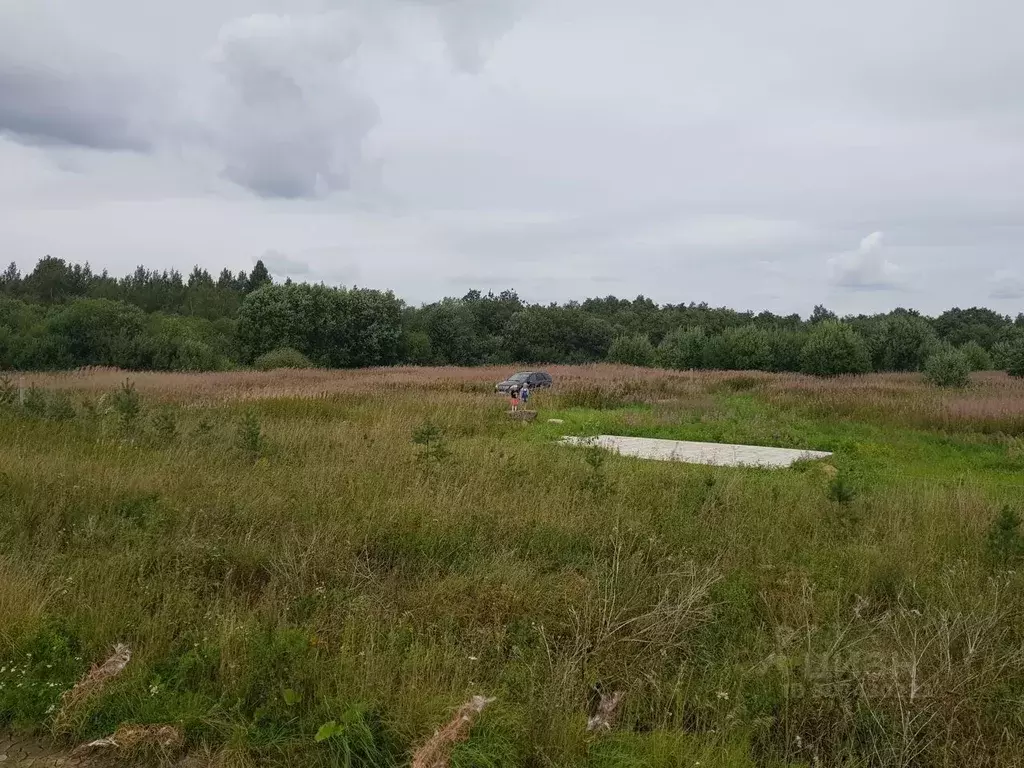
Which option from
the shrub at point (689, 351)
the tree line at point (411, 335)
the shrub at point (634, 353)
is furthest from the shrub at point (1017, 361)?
the shrub at point (634, 353)

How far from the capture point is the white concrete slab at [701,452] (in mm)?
10516

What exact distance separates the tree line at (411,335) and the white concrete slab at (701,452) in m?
26.9

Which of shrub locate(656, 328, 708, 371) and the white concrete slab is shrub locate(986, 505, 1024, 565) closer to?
the white concrete slab

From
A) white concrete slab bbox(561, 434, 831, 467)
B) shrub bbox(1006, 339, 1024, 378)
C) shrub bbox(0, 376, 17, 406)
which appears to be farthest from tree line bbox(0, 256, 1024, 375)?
white concrete slab bbox(561, 434, 831, 467)

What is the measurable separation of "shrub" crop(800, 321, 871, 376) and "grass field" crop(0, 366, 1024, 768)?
96.8ft

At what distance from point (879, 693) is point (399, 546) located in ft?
11.3

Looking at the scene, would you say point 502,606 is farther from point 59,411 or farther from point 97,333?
point 97,333

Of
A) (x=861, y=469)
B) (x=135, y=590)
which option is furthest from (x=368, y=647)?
(x=861, y=469)

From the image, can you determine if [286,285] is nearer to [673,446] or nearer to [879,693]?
[673,446]

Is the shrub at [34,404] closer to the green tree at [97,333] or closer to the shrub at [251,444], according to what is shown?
the shrub at [251,444]

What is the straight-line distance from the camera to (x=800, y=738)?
310 centimetres

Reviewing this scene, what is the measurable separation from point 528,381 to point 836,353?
68.4 feet

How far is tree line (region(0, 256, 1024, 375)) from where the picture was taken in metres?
35.7

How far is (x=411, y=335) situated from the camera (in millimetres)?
54594
